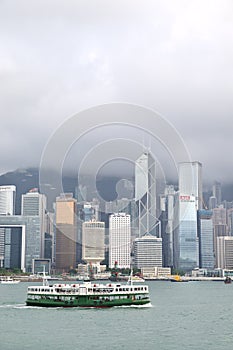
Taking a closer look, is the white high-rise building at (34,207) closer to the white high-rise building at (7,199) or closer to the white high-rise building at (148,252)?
the white high-rise building at (7,199)

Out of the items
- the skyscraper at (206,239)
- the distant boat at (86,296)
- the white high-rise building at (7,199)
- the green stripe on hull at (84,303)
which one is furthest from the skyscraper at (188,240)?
the green stripe on hull at (84,303)

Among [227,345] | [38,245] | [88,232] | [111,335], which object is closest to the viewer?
[227,345]

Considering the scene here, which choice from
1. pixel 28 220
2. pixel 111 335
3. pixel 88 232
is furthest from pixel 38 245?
pixel 111 335

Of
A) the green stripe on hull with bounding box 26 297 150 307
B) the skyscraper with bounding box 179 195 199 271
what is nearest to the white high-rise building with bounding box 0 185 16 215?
the skyscraper with bounding box 179 195 199 271

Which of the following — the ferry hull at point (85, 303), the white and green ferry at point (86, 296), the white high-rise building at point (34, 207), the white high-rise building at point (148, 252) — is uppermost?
the white high-rise building at point (34, 207)

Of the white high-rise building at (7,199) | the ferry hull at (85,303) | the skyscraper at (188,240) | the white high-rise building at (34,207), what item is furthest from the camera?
the white high-rise building at (7,199)

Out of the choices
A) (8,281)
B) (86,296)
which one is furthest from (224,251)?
(86,296)

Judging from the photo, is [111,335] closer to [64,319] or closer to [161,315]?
[64,319]

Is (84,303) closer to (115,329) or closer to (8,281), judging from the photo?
(115,329)
